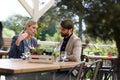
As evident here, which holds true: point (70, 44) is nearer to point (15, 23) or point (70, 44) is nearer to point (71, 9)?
point (71, 9)

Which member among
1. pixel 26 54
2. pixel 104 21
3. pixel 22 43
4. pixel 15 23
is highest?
pixel 15 23

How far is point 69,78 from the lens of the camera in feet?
9.56

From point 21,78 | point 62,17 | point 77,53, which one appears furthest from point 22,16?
point 62,17

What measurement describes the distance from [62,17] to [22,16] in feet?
21.4

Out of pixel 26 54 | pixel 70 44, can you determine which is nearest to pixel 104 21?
pixel 26 54

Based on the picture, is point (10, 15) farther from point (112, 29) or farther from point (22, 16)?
point (112, 29)

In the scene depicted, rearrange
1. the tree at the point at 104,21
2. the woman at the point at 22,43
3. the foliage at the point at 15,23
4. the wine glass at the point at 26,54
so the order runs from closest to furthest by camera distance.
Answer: the tree at the point at 104,21
the wine glass at the point at 26,54
the woman at the point at 22,43
the foliage at the point at 15,23

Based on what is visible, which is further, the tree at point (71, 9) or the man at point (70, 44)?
the man at point (70, 44)

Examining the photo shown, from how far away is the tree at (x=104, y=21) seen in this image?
1.63ft

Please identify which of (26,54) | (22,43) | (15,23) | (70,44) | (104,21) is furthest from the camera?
(15,23)

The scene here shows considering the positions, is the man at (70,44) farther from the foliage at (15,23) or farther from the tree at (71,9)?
the foliage at (15,23)

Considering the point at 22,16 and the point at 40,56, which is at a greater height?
the point at 22,16

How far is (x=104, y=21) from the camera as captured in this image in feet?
1.67

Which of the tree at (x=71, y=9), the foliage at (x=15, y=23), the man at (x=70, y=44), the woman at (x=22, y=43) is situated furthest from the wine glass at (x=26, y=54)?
the foliage at (x=15, y=23)
